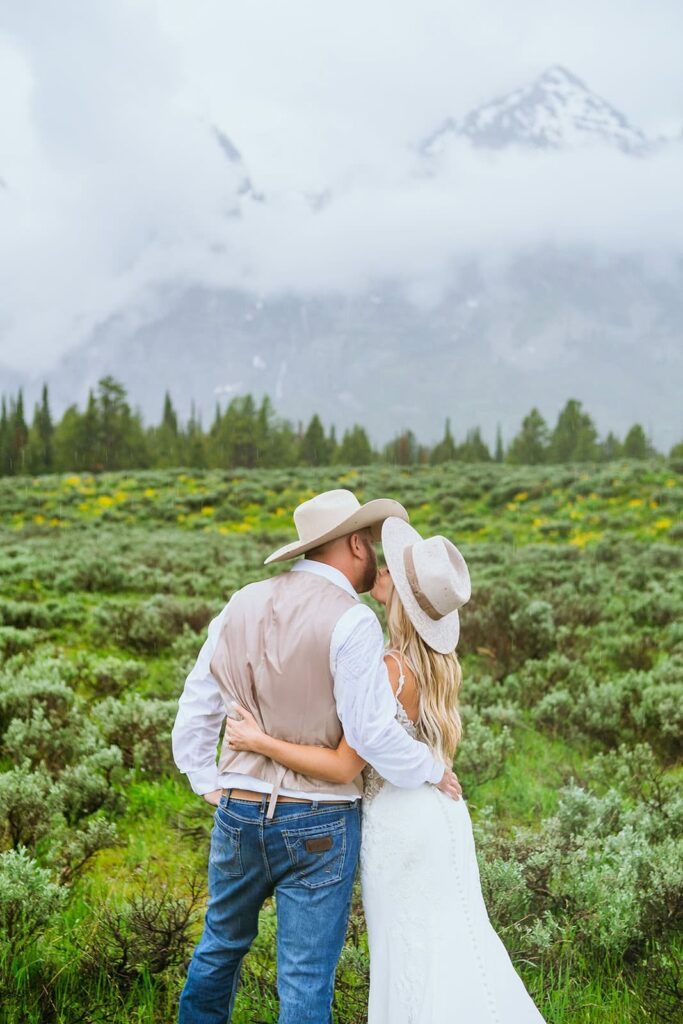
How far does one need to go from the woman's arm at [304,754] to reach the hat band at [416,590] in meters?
0.48

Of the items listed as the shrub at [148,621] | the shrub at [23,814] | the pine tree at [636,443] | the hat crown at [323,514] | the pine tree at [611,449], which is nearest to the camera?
the hat crown at [323,514]

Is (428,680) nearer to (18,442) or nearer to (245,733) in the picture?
(245,733)

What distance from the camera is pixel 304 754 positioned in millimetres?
2291

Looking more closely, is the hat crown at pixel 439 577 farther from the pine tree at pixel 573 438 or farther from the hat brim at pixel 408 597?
the pine tree at pixel 573 438

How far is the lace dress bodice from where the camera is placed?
2447 mm

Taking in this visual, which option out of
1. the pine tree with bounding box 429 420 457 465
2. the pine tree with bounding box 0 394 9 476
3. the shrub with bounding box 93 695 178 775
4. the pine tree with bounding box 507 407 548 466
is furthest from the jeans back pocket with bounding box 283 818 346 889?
the pine tree with bounding box 429 420 457 465

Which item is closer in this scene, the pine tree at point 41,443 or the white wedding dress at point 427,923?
the white wedding dress at point 427,923

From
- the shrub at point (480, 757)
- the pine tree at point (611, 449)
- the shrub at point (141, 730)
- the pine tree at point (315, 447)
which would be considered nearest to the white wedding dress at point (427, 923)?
the shrub at point (480, 757)

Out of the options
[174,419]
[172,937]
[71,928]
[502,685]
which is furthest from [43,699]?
[174,419]

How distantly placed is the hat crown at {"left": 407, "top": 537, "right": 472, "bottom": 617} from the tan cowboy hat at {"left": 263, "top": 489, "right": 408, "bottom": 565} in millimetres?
175

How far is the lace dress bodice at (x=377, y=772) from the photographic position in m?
2.45

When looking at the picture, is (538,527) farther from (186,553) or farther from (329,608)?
(329,608)

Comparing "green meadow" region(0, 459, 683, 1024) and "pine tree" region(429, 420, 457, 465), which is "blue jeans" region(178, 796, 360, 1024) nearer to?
"green meadow" region(0, 459, 683, 1024)

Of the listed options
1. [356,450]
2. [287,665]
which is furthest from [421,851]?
[356,450]
